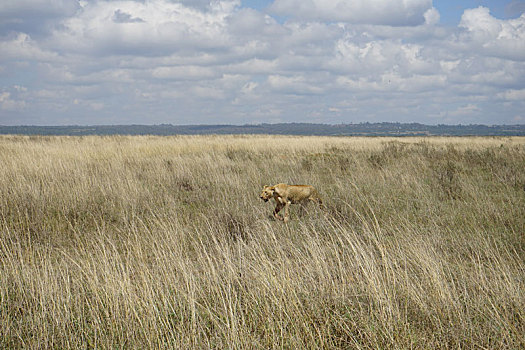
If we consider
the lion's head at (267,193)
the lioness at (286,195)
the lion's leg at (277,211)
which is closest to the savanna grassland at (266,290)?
the lion's leg at (277,211)

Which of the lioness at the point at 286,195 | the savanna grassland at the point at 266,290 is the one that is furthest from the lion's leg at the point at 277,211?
the savanna grassland at the point at 266,290

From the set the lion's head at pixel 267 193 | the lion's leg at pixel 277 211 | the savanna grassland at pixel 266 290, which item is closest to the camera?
the savanna grassland at pixel 266 290

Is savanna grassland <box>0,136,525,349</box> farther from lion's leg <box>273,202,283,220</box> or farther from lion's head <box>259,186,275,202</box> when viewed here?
lion's head <box>259,186,275,202</box>

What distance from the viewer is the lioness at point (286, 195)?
5.80 meters

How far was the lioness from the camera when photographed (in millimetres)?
5805

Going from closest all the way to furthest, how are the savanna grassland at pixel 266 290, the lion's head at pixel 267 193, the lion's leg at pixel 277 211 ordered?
the savanna grassland at pixel 266 290 < the lion's head at pixel 267 193 < the lion's leg at pixel 277 211

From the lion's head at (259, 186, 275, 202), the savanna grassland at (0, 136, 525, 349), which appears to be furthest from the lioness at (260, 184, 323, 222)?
the savanna grassland at (0, 136, 525, 349)

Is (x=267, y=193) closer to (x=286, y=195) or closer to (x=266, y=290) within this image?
(x=286, y=195)

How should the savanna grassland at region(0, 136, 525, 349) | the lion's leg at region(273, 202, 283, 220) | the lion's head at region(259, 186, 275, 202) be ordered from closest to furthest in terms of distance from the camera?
the savanna grassland at region(0, 136, 525, 349), the lion's head at region(259, 186, 275, 202), the lion's leg at region(273, 202, 283, 220)

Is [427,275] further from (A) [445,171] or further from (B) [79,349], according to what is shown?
(A) [445,171]

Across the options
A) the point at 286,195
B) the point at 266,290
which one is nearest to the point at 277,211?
the point at 286,195

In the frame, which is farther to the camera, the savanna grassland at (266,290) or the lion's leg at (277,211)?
the lion's leg at (277,211)

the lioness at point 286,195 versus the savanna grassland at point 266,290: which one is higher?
the lioness at point 286,195

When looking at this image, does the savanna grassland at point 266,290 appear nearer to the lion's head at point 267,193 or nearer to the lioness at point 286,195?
the lioness at point 286,195
